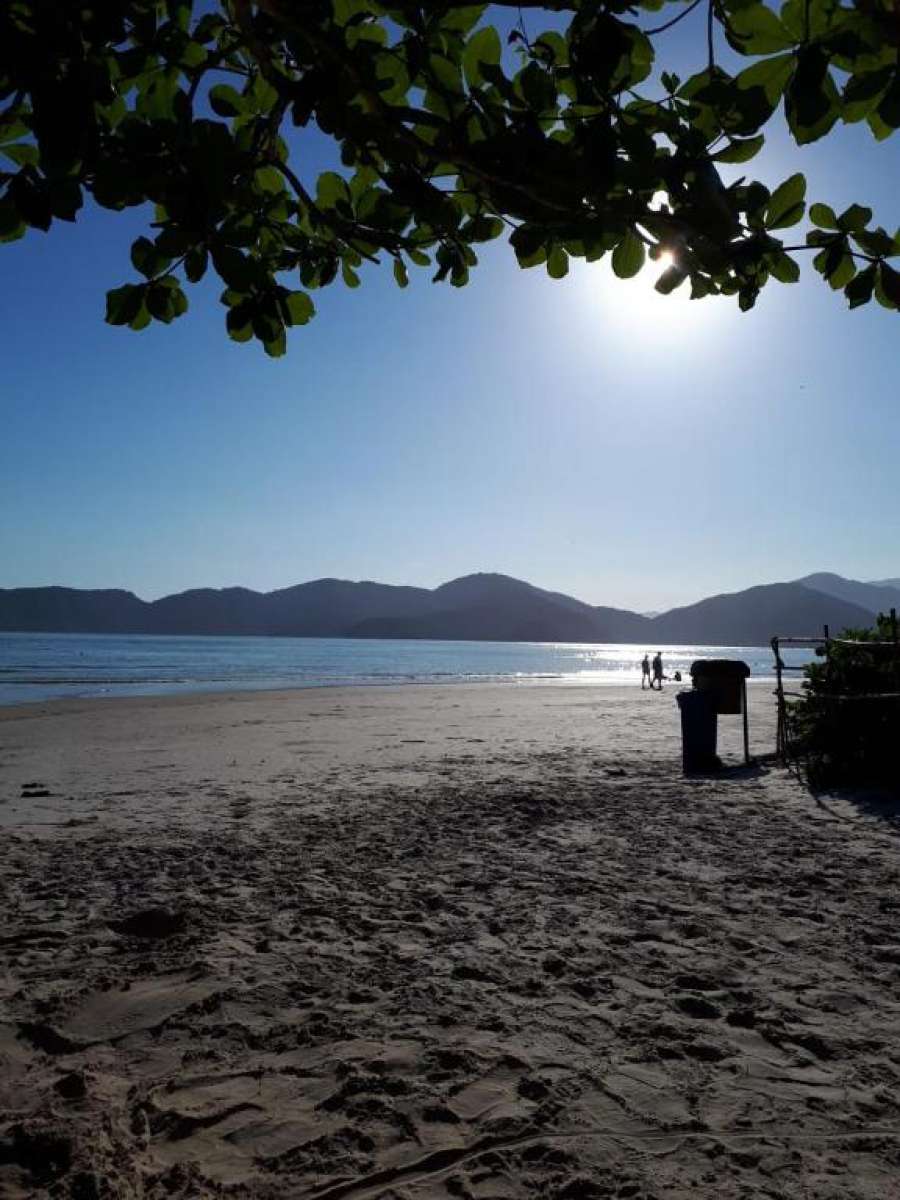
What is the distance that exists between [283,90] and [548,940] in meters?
4.00

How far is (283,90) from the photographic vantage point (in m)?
2.06

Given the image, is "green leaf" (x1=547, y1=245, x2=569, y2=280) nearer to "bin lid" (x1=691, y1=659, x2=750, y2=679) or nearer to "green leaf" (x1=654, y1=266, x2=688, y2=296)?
"green leaf" (x1=654, y1=266, x2=688, y2=296)

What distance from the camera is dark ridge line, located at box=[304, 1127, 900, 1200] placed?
225 cm

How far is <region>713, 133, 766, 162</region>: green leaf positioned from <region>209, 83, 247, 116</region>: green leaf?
58.5 inches

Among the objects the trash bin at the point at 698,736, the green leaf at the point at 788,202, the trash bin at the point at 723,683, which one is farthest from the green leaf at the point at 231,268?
the trash bin at the point at 723,683

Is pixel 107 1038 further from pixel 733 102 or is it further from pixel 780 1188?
pixel 733 102

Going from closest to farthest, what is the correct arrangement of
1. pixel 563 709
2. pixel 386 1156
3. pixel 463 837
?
pixel 386 1156
pixel 463 837
pixel 563 709

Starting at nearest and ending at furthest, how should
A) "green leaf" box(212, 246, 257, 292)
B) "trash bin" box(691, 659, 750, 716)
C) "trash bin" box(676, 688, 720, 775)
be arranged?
"green leaf" box(212, 246, 257, 292), "trash bin" box(676, 688, 720, 775), "trash bin" box(691, 659, 750, 716)

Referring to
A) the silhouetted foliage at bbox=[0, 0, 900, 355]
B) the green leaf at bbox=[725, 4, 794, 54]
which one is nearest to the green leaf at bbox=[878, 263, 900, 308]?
the silhouetted foliage at bbox=[0, 0, 900, 355]

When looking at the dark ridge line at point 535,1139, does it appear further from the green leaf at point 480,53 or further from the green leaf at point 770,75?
the green leaf at point 480,53

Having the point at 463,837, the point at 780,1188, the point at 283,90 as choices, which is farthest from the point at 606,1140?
the point at 463,837

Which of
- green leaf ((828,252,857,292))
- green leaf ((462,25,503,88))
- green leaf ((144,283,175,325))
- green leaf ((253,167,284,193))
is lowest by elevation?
green leaf ((144,283,175,325))

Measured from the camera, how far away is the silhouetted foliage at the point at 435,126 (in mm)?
1606

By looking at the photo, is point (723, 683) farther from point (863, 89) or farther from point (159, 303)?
point (159, 303)
